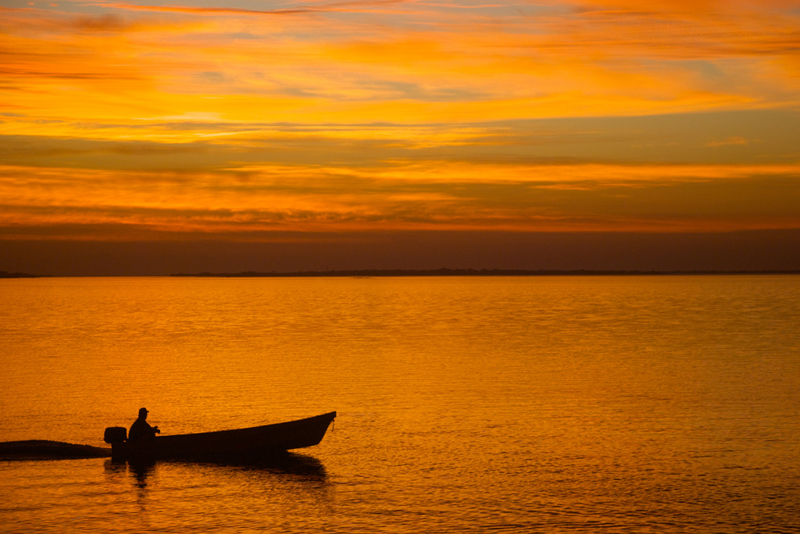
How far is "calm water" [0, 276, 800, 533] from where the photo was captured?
89.8ft

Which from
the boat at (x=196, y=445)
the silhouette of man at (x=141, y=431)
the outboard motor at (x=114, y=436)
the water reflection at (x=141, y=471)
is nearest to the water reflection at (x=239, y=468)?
the water reflection at (x=141, y=471)

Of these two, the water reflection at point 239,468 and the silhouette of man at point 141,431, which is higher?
the silhouette of man at point 141,431

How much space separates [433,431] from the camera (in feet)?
132

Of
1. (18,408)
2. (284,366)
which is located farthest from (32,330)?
(18,408)

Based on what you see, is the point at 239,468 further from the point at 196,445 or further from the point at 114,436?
the point at 114,436

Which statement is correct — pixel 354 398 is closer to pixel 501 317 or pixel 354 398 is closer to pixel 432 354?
pixel 432 354

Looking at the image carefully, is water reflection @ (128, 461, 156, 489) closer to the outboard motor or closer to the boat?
the boat

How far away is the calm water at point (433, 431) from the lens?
27359 mm

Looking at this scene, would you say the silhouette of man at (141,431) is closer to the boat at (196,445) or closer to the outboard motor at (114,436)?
the boat at (196,445)

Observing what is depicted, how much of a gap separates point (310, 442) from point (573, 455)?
1096 cm

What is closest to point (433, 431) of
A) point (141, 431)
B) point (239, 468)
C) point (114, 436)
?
point (239, 468)

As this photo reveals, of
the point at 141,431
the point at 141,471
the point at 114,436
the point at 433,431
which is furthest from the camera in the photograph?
the point at 433,431

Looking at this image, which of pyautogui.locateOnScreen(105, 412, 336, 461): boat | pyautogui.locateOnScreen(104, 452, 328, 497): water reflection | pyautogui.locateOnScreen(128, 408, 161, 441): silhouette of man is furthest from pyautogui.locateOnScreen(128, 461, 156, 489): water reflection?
pyautogui.locateOnScreen(128, 408, 161, 441): silhouette of man

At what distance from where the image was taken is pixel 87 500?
29016mm
